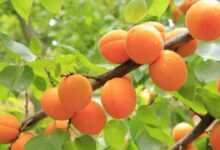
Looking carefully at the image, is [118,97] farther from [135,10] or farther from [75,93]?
[135,10]

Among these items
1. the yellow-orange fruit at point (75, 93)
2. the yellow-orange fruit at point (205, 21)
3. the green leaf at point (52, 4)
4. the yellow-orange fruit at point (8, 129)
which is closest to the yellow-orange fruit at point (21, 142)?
the yellow-orange fruit at point (8, 129)

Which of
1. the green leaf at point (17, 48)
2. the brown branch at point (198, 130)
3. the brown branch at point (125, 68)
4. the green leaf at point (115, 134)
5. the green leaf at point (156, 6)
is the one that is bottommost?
the brown branch at point (198, 130)

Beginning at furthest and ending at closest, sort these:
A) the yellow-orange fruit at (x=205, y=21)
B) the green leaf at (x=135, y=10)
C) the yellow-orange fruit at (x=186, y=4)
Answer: the yellow-orange fruit at (x=186, y=4) < the green leaf at (x=135, y=10) < the yellow-orange fruit at (x=205, y=21)

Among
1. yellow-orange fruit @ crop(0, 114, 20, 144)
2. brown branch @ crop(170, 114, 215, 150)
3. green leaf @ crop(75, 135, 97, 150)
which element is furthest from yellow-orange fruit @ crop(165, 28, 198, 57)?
yellow-orange fruit @ crop(0, 114, 20, 144)

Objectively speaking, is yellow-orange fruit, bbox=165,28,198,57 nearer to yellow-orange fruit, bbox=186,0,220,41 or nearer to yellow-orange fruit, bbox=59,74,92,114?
yellow-orange fruit, bbox=186,0,220,41

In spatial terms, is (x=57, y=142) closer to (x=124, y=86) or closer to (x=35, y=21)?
(x=124, y=86)

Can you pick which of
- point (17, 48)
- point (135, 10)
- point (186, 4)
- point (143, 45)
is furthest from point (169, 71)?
point (186, 4)

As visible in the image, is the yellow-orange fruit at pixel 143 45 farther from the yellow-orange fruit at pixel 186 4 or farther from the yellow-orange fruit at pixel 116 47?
the yellow-orange fruit at pixel 186 4
